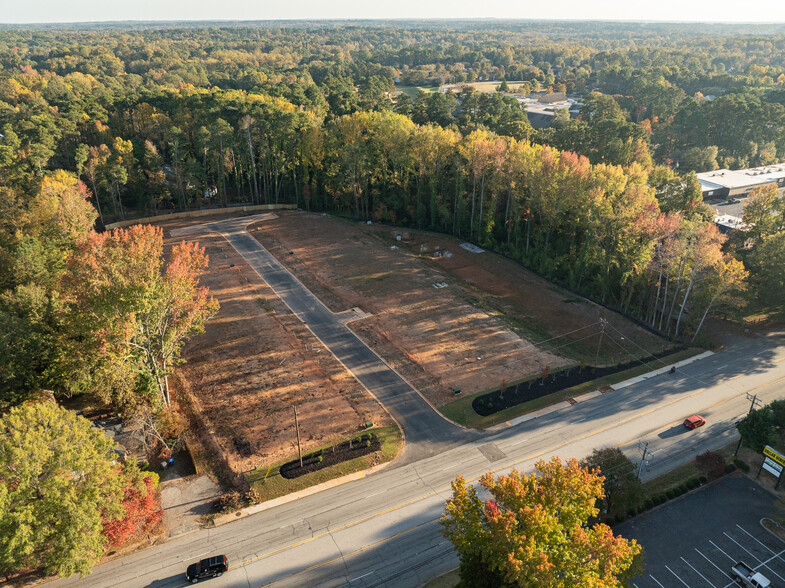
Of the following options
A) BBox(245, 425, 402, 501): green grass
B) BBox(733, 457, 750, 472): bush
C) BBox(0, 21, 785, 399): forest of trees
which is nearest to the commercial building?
BBox(0, 21, 785, 399): forest of trees

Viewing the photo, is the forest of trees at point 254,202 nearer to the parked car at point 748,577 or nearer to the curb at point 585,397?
the curb at point 585,397

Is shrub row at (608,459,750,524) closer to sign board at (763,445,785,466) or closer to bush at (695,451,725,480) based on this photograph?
bush at (695,451,725,480)

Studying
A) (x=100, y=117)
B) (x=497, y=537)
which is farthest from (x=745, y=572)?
(x=100, y=117)

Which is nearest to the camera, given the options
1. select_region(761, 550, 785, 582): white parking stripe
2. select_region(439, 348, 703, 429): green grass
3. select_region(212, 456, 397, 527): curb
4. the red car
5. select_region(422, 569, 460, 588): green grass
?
select_region(422, 569, 460, 588): green grass

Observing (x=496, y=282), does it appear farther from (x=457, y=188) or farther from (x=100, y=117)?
(x=100, y=117)

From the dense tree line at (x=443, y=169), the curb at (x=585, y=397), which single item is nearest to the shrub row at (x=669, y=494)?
the curb at (x=585, y=397)

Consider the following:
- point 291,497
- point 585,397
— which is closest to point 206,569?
point 291,497
